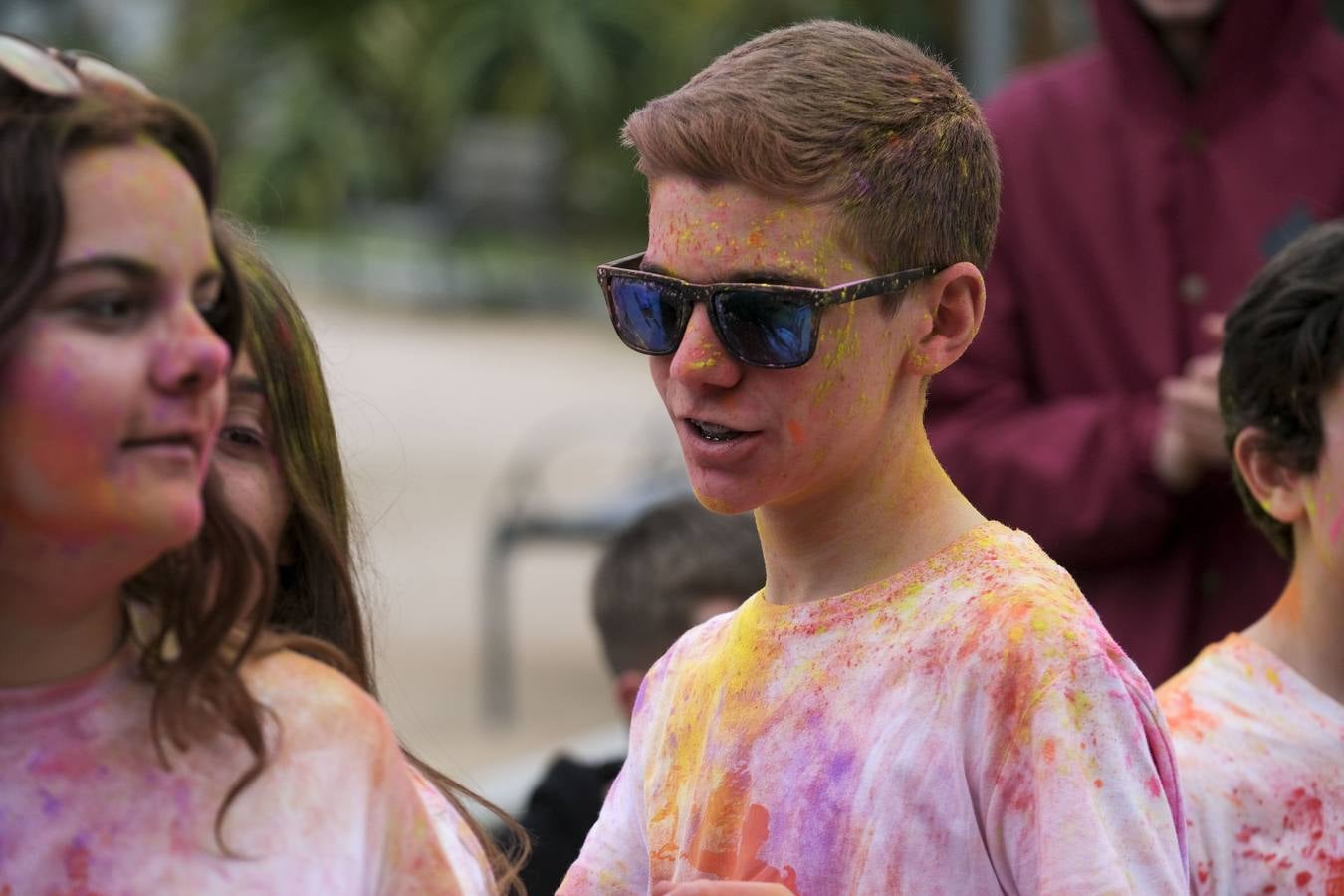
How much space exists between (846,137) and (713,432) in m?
0.34

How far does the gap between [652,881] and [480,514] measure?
9.37m

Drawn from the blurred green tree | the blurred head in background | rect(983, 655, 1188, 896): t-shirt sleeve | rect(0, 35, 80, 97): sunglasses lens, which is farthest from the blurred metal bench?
the blurred green tree

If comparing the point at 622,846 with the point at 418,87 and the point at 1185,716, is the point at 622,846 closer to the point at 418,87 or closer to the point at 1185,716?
the point at 1185,716

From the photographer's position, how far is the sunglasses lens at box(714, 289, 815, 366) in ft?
6.43

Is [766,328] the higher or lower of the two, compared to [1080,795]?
higher

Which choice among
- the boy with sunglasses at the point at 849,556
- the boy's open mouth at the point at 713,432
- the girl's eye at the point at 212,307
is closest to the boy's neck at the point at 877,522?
the boy with sunglasses at the point at 849,556

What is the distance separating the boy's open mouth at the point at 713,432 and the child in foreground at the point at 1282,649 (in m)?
0.71

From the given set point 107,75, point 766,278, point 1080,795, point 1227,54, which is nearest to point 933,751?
point 1080,795

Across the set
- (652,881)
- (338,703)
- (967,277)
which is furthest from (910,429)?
(338,703)

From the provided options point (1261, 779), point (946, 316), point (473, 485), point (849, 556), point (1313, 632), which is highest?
point (946, 316)

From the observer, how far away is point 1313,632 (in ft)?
7.99

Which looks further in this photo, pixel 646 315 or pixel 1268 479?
pixel 1268 479

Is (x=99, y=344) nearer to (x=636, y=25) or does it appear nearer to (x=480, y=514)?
(x=480, y=514)

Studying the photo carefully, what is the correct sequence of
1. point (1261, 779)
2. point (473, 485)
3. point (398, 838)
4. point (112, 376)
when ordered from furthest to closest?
point (473, 485) < point (1261, 779) < point (398, 838) < point (112, 376)
